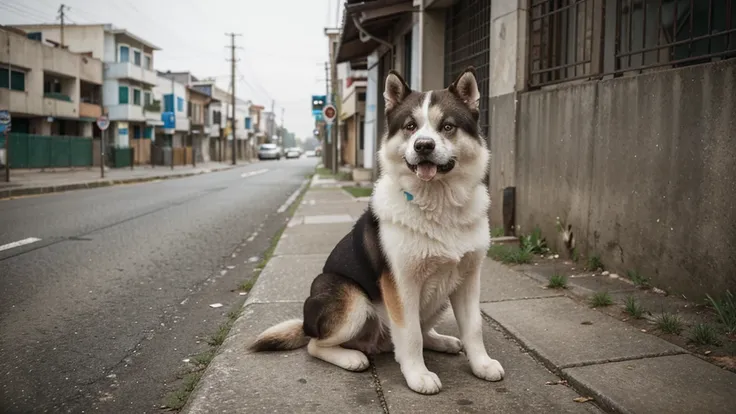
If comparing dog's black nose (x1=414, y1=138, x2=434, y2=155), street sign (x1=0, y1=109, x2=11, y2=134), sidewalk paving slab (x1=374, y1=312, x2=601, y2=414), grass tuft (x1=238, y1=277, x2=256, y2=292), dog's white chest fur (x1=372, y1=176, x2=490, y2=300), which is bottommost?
grass tuft (x1=238, y1=277, x2=256, y2=292)

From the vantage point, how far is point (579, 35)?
6320mm

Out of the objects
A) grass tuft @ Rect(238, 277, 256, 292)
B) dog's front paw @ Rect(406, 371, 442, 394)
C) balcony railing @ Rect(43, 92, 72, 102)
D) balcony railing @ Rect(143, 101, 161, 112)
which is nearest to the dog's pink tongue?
dog's front paw @ Rect(406, 371, 442, 394)

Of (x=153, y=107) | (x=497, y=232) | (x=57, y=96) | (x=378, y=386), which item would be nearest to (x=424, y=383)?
(x=378, y=386)

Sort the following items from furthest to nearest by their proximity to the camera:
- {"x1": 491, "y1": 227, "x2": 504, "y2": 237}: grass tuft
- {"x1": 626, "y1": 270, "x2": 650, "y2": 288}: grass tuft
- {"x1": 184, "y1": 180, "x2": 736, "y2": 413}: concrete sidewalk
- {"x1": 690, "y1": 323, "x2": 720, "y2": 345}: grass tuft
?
{"x1": 491, "y1": 227, "x2": 504, "y2": 237}: grass tuft
{"x1": 626, "y1": 270, "x2": 650, "y2": 288}: grass tuft
{"x1": 690, "y1": 323, "x2": 720, "y2": 345}: grass tuft
{"x1": 184, "y1": 180, "x2": 736, "y2": 413}: concrete sidewalk

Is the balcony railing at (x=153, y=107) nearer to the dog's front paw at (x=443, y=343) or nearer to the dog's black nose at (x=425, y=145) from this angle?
the dog's front paw at (x=443, y=343)

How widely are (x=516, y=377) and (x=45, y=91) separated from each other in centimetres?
4152

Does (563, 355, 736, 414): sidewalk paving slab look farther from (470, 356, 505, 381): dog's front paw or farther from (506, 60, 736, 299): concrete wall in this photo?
(506, 60, 736, 299): concrete wall

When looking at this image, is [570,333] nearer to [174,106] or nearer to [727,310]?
[727,310]

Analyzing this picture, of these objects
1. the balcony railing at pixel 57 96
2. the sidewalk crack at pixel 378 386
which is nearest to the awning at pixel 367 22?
the sidewalk crack at pixel 378 386

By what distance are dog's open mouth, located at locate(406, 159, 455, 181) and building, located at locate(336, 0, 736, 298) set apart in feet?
7.09

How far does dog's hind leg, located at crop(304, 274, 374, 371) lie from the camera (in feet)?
9.67

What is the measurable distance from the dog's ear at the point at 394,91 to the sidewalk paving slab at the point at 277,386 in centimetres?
146

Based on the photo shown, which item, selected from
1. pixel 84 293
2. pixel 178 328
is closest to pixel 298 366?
pixel 178 328

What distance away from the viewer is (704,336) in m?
3.18
